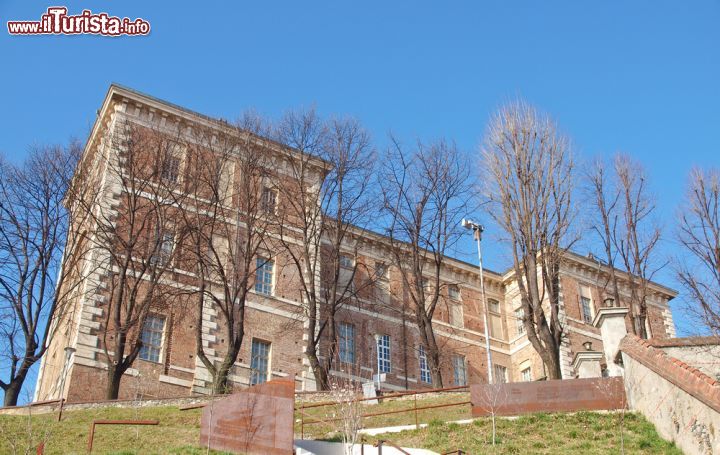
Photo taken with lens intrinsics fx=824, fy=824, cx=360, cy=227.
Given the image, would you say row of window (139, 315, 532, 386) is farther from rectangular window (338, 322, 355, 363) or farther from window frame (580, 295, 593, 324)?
window frame (580, 295, 593, 324)

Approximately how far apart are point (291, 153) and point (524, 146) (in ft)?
32.0

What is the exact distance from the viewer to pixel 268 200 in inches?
1363

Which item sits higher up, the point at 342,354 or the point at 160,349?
the point at 342,354

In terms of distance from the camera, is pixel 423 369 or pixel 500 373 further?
pixel 500 373

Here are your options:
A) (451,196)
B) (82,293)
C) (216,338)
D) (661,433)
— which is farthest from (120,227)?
(661,433)

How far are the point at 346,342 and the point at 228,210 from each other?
8.36 meters

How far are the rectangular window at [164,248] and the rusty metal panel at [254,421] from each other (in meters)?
11.3

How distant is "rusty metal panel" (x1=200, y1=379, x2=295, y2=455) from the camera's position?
1767cm

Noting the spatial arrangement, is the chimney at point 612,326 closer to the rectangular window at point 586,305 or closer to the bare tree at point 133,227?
the bare tree at point 133,227

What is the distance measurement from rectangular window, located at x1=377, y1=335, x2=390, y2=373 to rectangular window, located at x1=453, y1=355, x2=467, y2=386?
3947 mm

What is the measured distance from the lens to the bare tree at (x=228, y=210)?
30.1 meters

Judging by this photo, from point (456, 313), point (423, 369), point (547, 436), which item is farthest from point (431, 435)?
point (456, 313)

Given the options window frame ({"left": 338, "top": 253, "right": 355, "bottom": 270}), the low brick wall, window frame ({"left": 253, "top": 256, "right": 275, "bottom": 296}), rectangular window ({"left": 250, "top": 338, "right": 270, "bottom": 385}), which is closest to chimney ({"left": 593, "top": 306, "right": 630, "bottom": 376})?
the low brick wall

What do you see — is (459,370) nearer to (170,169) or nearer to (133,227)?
(170,169)
